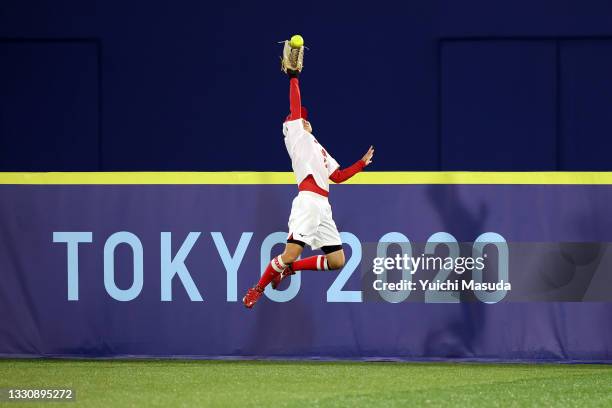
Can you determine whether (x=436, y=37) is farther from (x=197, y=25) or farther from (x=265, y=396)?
(x=265, y=396)

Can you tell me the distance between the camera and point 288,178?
8.66 metres

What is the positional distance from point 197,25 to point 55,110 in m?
1.95

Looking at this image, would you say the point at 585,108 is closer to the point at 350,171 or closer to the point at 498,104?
the point at 498,104

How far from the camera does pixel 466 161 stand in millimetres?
14391

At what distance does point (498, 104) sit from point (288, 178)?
6.24 metres

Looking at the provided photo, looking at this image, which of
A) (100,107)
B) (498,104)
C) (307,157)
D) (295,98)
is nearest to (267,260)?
(307,157)

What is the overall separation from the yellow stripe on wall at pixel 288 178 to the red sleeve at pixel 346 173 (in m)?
0.30

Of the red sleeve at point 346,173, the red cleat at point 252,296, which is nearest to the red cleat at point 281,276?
the red cleat at point 252,296

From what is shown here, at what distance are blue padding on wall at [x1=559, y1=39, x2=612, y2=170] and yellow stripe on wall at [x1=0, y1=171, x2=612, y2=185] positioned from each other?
589 centimetres

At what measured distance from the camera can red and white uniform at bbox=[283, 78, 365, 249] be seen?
824 cm

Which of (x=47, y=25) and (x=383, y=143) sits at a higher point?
(x=47, y=25)

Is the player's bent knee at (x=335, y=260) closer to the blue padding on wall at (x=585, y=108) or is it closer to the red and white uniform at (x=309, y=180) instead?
the red and white uniform at (x=309, y=180)

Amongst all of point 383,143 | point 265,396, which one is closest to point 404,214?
point 265,396

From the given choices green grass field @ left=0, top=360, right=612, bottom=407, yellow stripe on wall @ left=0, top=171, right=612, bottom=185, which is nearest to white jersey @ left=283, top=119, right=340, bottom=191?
yellow stripe on wall @ left=0, top=171, right=612, bottom=185
